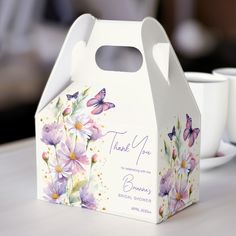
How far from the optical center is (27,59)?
1.93 meters

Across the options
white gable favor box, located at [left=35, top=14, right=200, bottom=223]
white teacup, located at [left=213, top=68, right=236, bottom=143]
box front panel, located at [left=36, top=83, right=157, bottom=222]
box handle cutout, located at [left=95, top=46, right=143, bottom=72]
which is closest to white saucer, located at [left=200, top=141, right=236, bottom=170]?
white teacup, located at [left=213, top=68, right=236, bottom=143]

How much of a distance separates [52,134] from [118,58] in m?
1.31

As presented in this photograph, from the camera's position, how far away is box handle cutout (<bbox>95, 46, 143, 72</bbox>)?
213 centimetres

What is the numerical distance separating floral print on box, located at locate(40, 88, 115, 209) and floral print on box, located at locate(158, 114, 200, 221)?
0.10 metres

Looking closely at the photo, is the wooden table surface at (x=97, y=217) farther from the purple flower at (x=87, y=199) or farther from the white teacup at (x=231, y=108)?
the white teacup at (x=231, y=108)

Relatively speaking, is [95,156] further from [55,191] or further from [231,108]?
[231,108]

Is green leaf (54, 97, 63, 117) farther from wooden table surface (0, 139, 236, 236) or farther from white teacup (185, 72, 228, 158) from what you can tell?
white teacup (185, 72, 228, 158)

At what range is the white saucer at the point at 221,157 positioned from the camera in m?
1.06

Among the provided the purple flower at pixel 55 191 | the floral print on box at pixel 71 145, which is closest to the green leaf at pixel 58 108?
the floral print on box at pixel 71 145

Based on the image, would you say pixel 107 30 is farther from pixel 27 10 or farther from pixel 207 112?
pixel 27 10

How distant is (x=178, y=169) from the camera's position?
2.83ft

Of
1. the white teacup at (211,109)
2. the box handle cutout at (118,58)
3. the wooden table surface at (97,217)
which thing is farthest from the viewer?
the box handle cutout at (118,58)

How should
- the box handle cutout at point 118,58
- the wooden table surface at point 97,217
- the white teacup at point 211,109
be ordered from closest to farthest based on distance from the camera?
the wooden table surface at point 97,217, the white teacup at point 211,109, the box handle cutout at point 118,58

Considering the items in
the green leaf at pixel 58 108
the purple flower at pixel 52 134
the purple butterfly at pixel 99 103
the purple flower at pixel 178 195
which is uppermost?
the purple butterfly at pixel 99 103
